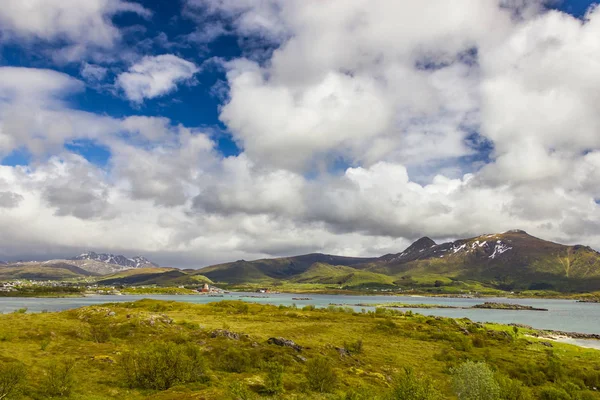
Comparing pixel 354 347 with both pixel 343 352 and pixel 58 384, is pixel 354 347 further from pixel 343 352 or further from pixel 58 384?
pixel 58 384

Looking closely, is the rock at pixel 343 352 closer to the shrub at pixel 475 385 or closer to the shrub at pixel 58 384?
the shrub at pixel 475 385

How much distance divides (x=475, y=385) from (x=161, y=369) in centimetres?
3125

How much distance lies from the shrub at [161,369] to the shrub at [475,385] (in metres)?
26.5

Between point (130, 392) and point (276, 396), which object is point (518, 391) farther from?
point (130, 392)

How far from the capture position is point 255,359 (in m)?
47.7

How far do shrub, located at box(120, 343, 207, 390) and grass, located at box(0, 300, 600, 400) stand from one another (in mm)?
153

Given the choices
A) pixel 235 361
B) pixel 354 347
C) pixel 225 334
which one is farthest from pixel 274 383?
pixel 354 347

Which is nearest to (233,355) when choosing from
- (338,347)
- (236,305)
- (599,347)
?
(338,347)

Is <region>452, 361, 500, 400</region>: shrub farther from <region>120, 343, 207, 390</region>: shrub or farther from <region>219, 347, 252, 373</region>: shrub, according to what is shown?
<region>120, 343, 207, 390</region>: shrub

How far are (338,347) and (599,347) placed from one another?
7817 centimetres

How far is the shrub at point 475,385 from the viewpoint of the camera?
1368 inches

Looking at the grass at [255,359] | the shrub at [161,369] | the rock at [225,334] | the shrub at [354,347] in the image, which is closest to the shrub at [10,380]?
the grass at [255,359]

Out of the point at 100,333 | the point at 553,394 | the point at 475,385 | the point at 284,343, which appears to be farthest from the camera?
the point at 100,333

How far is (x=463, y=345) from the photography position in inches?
2852
